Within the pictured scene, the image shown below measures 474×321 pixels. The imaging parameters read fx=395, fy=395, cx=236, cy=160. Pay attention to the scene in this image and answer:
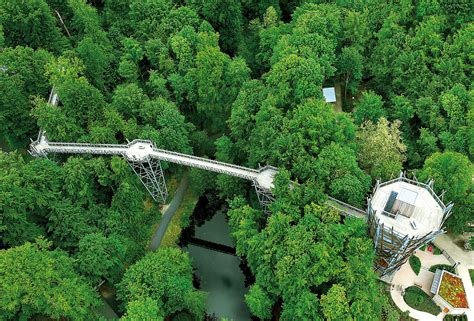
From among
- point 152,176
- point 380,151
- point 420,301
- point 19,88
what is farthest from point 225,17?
point 420,301

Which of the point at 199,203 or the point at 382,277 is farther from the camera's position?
the point at 199,203

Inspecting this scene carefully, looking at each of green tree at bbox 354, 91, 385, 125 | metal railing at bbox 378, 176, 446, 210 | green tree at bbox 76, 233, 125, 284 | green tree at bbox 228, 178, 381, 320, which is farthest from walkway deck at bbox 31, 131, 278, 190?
green tree at bbox 354, 91, 385, 125

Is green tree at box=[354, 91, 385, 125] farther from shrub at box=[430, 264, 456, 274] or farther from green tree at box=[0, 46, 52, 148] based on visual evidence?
green tree at box=[0, 46, 52, 148]

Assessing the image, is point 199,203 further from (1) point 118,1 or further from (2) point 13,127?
(1) point 118,1

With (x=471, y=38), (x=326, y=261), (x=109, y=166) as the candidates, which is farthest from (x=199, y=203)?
(x=471, y=38)

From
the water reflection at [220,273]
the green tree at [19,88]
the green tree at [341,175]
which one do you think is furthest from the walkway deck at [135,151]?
the water reflection at [220,273]
